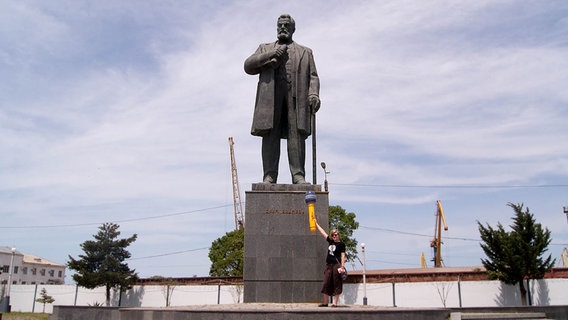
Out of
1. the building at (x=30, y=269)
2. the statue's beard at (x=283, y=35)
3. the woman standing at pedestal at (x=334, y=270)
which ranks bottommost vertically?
the woman standing at pedestal at (x=334, y=270)

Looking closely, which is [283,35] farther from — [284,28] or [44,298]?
[44,298]

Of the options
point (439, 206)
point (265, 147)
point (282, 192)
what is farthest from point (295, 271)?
point (439, 206)

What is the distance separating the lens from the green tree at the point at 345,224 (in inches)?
1800

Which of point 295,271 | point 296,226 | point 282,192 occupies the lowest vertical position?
point 295,271

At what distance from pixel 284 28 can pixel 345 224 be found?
121 feet

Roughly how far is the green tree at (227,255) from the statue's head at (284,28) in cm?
3554

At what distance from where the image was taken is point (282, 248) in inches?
388

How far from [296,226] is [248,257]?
1159 millimetres

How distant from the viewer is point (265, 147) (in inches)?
439

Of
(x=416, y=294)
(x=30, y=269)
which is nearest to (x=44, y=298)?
(x=416, y=294)

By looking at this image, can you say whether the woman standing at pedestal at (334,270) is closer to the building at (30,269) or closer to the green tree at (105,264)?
the green tree at (105,264)

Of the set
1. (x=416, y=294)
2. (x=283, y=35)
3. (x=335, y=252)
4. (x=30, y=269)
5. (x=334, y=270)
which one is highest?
(x=283, y=35)

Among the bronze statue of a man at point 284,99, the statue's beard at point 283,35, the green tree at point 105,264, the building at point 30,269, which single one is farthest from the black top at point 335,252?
the building at point 30,269

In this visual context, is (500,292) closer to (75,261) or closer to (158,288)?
(158,288)
